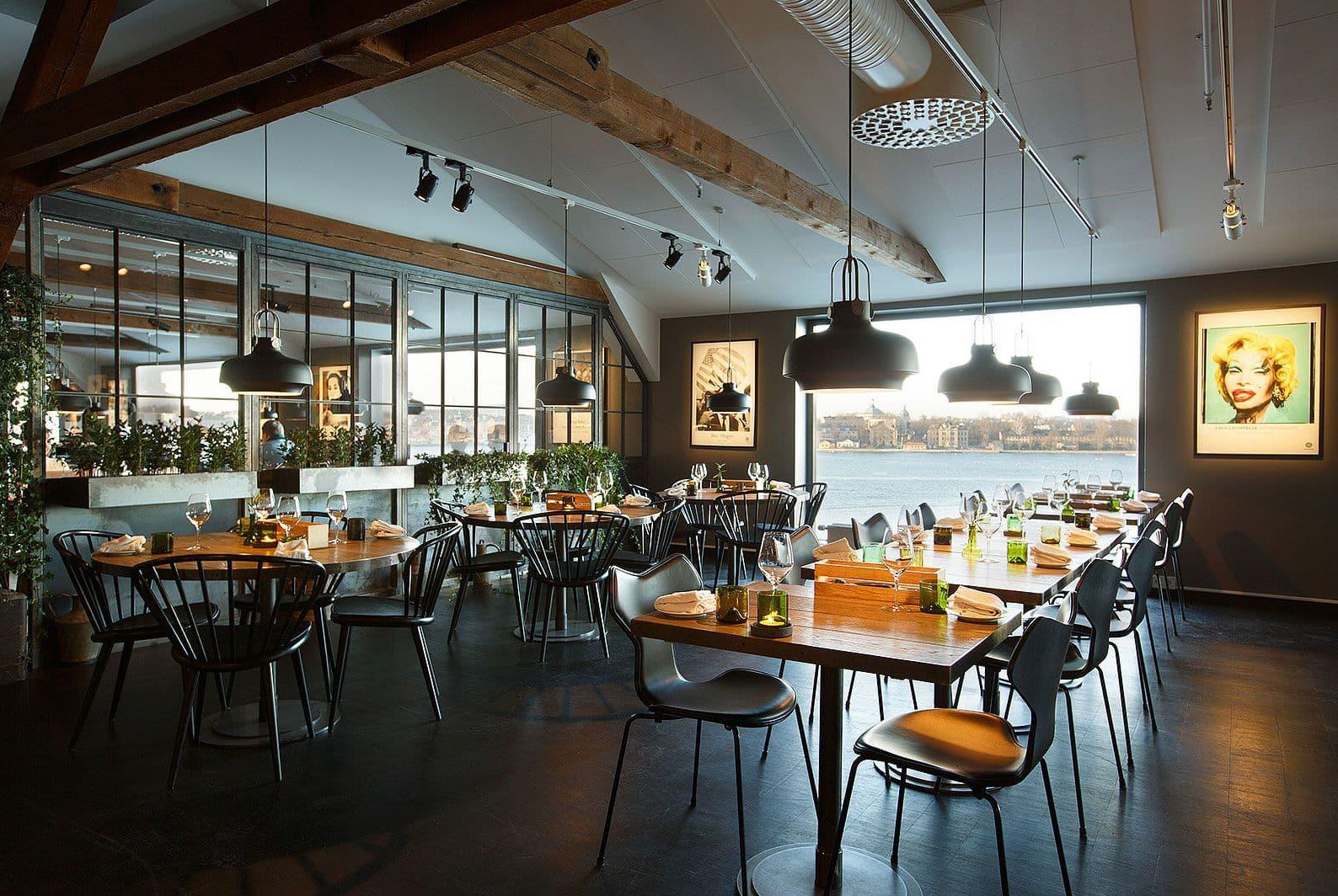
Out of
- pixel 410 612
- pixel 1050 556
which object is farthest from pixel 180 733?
pixel 1050 556

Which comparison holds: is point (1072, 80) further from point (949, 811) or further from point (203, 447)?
point (203, 447)

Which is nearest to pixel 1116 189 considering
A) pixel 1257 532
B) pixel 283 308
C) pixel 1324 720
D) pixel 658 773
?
pixel 1257 532

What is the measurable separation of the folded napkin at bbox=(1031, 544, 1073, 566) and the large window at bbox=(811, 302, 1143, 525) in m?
3.84

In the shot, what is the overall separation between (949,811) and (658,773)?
1161 millimetres

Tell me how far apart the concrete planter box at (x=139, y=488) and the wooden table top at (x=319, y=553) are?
3.87 ft

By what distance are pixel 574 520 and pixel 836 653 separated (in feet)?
12.2

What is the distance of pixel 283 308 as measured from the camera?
6.81m

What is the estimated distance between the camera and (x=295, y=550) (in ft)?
12.8

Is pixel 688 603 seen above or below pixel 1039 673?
above

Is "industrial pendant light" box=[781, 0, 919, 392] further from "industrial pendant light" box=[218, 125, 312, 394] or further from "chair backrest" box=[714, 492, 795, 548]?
"chair backrest" box=[714, 492, 795, 548]

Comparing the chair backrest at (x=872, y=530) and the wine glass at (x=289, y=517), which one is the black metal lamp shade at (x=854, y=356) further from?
the wine glass at (x=289, y=517)

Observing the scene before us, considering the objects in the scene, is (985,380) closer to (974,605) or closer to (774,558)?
(974,605)

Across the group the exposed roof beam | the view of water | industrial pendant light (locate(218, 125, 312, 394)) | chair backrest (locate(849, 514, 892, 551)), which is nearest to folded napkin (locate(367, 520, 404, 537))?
industrial pendant light (locate(218, 125, 312, 394))

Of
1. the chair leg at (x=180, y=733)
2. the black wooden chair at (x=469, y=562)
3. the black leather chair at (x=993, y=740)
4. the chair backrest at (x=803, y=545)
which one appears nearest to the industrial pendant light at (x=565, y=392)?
the black wooden chair at (x=469, y=562)
